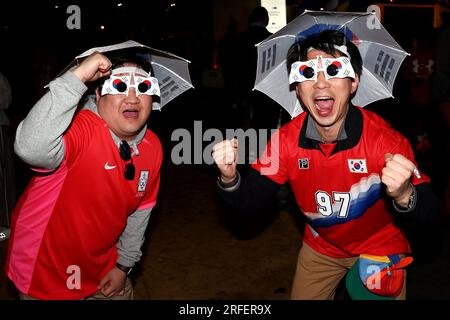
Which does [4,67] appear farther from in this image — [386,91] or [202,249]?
[386,91]

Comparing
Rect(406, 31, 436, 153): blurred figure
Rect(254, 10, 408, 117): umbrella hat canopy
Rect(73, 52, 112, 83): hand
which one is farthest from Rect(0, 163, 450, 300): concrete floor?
Rect(406, 31, 436, 153): blurred figure

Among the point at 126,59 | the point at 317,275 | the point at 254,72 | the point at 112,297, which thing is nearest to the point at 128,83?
the point at 126,59

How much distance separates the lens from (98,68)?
2207 mm

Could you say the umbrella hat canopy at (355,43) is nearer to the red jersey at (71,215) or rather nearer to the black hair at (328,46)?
the black hair at (328,46)

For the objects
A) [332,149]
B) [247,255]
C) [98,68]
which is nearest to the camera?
[98,68]

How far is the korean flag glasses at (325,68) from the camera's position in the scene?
8.36ft

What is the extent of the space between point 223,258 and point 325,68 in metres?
2.62

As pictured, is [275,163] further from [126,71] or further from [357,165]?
[126,71]

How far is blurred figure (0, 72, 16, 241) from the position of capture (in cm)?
486

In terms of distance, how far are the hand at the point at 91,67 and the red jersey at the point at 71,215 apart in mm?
299

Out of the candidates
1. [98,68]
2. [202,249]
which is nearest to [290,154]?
[98,68]

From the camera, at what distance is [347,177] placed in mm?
2564

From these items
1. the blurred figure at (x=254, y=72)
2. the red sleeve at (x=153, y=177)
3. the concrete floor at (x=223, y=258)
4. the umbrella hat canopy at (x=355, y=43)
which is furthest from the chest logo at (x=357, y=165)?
the blurred figure at (x=254, y=72)
